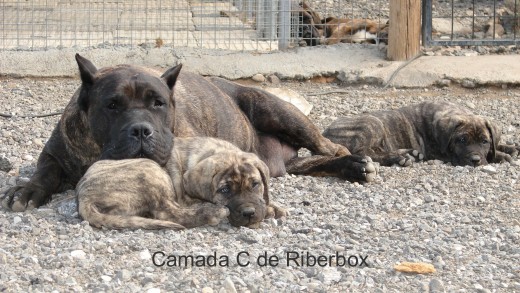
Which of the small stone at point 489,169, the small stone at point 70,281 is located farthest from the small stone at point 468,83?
the small stone at point 70,281

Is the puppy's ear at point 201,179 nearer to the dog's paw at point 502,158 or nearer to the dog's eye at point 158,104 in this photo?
the dog's eye at point 158,104

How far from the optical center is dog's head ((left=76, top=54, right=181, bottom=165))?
6781mm

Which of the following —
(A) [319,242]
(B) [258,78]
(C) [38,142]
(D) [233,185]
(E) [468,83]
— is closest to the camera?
(A) [319,242]

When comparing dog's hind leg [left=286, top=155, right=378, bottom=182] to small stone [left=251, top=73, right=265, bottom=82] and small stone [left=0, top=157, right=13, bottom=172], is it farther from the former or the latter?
small stone [left=251, top=73, right=265, bottom=82]

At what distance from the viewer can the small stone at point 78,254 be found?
5676mm

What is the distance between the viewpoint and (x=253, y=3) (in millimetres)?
13422

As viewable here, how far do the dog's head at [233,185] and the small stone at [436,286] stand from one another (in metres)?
1.32

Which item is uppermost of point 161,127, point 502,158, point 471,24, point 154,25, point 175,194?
point 154,25

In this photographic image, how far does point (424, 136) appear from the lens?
980cm

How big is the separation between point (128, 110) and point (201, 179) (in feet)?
2.89

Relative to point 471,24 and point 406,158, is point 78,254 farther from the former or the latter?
point 471,24

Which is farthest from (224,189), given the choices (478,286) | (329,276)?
(478,286)

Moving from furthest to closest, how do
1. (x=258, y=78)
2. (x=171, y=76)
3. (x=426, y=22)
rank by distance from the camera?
(x=426, y=22)
(x=258, y=78)
(x=171, y=76)

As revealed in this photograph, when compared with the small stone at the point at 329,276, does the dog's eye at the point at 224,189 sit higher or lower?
higher
